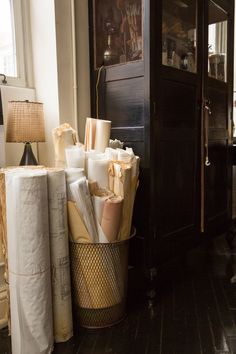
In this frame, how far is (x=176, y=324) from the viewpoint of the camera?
5.34 feet

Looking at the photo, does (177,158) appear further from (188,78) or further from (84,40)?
(84,40)

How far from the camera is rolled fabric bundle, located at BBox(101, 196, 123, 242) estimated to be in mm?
1478

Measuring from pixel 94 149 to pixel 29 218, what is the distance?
0.55 m

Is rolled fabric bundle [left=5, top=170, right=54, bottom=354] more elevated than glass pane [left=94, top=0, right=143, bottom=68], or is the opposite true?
glass pane [left=94, top=0, right=143, bottom=68]

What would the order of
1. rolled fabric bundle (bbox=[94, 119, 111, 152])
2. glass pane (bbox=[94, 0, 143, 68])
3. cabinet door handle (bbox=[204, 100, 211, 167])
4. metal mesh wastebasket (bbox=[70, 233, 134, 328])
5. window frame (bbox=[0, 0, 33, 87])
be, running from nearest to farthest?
1. metal mesh wastebasket (bbox=[70, 233, 134, 328])
2. rolled fabric bundle (bbox=[94, 119, 111, 152])
3. glass pane (bbox=[94, 0, 143, 68])
4. window frame (bbox=[0, 0, 33, 87])
5. cabinet door handle (bbox=[204, 100, 211, 167])

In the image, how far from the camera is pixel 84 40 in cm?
200

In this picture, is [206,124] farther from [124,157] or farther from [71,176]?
[71,176]

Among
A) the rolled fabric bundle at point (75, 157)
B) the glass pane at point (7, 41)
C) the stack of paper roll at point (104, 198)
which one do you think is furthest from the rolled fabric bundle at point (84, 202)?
the glass pane at point (7, 41)

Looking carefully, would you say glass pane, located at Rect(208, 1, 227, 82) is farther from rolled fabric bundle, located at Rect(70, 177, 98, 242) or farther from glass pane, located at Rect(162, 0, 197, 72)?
rolled fabric bundle, located at Rect(70, 177, 98, 242)

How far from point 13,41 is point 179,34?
0.98 metres

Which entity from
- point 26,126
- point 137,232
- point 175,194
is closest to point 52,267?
point 137,232

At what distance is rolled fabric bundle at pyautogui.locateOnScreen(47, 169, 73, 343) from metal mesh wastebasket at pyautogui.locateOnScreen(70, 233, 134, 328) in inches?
2.9

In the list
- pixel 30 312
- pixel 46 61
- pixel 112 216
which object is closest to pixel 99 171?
pixel 112 216

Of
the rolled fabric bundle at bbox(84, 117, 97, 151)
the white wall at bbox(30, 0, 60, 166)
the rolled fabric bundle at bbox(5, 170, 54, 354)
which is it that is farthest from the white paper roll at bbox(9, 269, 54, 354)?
the white wall at bbox(30, 0, 60, 166)
